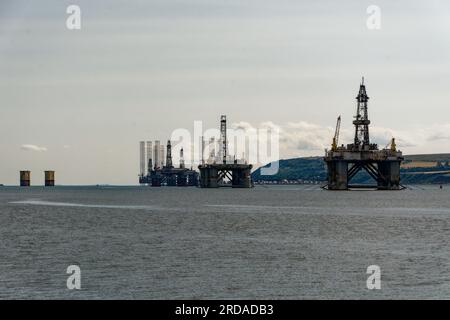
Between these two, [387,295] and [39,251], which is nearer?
[387,295]

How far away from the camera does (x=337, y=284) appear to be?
58750 millimetres

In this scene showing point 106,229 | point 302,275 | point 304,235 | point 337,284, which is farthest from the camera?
point 106,229

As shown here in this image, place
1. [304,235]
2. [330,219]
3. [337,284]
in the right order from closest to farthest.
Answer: [337,284] → [304,235] → [330,219]

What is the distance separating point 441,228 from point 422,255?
3931 cm

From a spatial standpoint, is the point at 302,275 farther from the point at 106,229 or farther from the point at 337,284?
the point at 106,229

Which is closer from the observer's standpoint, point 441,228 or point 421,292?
point 421,292

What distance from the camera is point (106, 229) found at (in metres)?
111

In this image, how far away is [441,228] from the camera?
374ft
